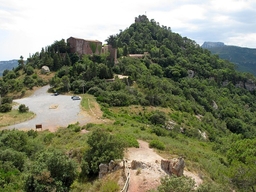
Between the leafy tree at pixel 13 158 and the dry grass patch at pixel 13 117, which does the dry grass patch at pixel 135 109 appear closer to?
the dry grass patch at pixel 13 117

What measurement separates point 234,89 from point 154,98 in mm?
49918

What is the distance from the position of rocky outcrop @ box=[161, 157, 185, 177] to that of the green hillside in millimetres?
2721

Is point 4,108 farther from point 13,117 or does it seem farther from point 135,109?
point 135,109

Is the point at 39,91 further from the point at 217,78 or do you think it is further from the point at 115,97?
the point at 217,78

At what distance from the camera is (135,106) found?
46.7 m

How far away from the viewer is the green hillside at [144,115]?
55.4 feet

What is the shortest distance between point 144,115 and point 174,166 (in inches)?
1109

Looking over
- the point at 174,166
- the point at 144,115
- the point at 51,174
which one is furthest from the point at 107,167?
the point at 144,115

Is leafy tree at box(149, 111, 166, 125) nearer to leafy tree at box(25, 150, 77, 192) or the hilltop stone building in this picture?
leafy tree at box(25, 150, 77, 192)

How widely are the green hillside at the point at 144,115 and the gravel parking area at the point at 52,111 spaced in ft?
12.8

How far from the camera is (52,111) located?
4128 cm

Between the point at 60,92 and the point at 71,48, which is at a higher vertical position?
the point at 71,48

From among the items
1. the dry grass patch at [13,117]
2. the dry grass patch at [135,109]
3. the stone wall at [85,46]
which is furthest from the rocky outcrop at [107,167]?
the stone wall at [85,46]

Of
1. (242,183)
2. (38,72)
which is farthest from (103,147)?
(38,72)
